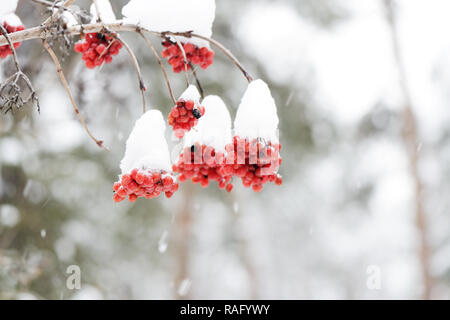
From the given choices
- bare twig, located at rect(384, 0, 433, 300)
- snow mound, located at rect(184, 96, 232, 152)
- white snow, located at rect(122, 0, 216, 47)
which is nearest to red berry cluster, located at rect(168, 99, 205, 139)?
snow mound, located at rect(184, 96, 232, 152)

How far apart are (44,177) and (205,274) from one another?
1173 centimetres

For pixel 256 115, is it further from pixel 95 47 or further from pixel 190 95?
pixel 95 47

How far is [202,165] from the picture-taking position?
65.0 inches

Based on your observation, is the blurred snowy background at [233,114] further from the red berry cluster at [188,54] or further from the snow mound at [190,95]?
the snow mound at [190,95]

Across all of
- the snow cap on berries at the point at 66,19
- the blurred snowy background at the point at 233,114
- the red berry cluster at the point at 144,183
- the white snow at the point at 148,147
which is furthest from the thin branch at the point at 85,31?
the blurred snowy background at the point at 233,114

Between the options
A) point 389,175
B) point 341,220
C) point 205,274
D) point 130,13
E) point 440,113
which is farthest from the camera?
point 205,274

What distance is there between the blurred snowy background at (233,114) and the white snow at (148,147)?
1.54 meters

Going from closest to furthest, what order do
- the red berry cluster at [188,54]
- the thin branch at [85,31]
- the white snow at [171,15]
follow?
the thin branch at [85,31], the white snow at [171,15], the red berry cluster at [188,54]

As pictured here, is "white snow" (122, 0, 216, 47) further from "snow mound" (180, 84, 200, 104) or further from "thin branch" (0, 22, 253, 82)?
"snow mound" (180, 84, 200, 104)

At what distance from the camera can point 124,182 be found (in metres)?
1.46

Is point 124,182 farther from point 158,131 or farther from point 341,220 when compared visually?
point 341,220

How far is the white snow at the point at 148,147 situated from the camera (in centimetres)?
147
